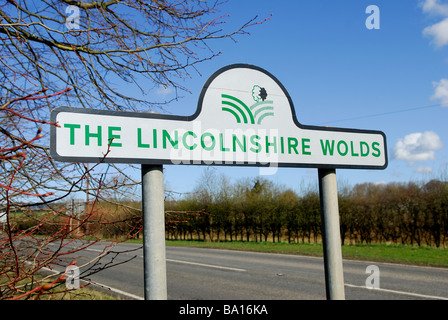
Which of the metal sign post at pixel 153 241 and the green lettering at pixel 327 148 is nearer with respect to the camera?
the metal sign post at pixel 153 241

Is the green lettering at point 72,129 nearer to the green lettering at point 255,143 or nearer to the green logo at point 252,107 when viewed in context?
the green logo at point 252,107

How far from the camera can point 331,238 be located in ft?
6.61

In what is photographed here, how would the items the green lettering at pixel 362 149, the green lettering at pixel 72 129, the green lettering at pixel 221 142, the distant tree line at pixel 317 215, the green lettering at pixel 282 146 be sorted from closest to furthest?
the green lettering at pixel 72 129
the green lettering at pixel 221 142
the green lettering at pixel 282 146
the green lettering at pixel 362 149
the distant tree line at pixel 317 215

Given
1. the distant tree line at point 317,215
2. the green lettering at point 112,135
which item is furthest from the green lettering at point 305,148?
the distant tree line at point 317,215

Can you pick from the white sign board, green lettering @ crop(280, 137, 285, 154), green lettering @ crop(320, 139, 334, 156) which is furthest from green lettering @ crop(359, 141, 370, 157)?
green lettering @ crop(280, 137, 285, 154)

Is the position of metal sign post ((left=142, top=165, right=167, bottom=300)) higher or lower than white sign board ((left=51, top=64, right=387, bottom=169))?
lower

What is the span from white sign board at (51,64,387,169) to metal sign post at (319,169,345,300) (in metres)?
0.10

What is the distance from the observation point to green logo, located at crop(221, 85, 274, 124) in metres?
1.82

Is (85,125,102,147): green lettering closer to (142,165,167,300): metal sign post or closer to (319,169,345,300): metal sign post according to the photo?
(142,165,167,300): metal sign post

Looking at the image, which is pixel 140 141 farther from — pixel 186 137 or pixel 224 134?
pixel 224 134

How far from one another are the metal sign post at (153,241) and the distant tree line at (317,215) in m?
11.2

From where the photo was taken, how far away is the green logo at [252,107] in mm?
1822

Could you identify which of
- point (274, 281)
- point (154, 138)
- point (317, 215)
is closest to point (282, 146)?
point (154, 138)
